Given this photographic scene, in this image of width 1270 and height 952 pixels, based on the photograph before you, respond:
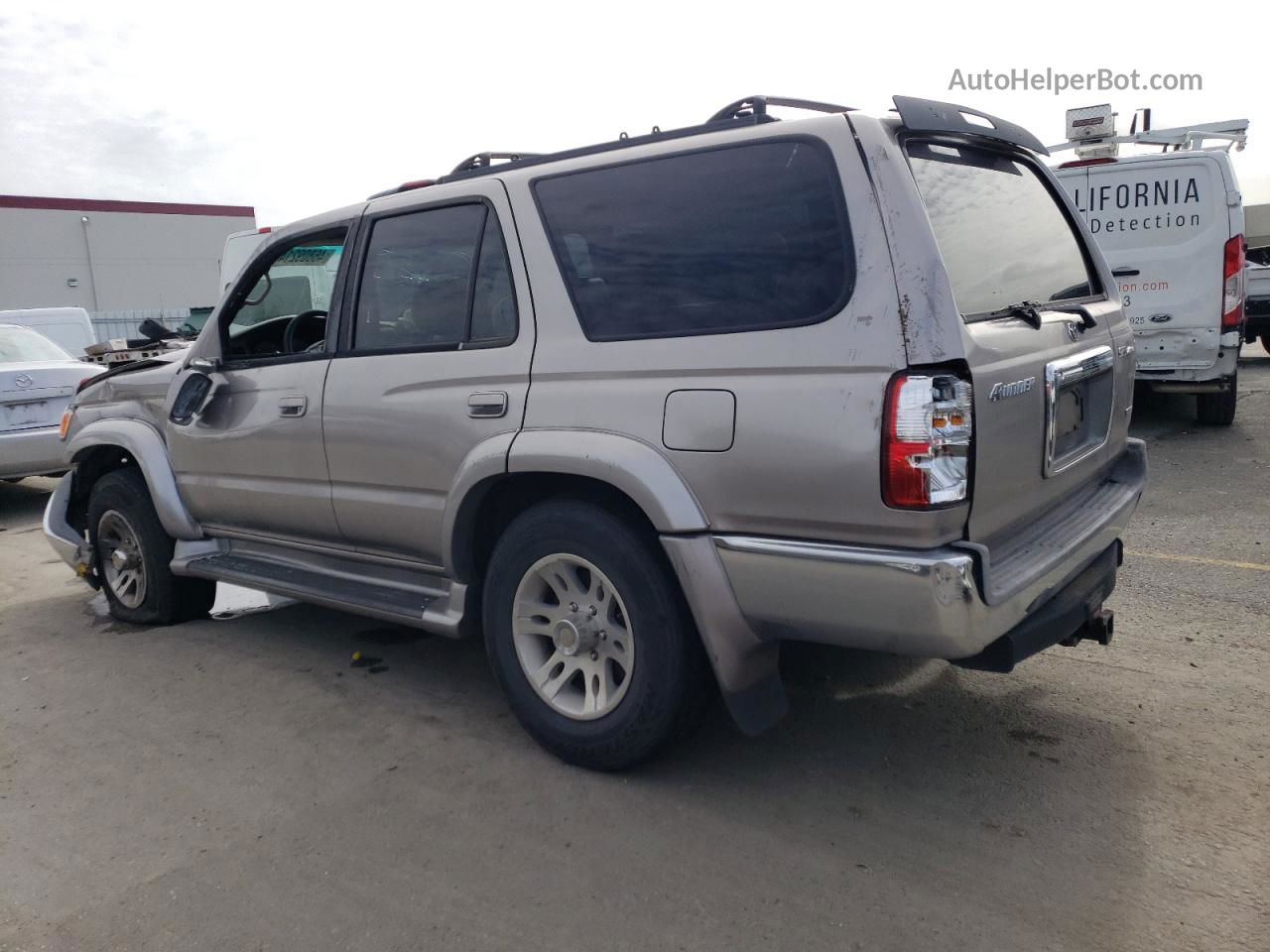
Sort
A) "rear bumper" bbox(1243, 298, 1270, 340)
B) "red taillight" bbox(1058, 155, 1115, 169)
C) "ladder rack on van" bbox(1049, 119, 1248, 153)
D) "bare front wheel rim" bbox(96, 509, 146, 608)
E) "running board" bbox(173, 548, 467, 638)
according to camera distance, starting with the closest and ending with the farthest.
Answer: "running board" bbox(173, 548, 467, 638), "bare front wheel rim" bbox(96, 509, 146, 608), "red taillight" bbox(1058, 155, 1115, 169), "ladder rack on van" bbox(1049, 119, 1248, 153), "rear bumper" bbox(1243, 298, 1270, 340)

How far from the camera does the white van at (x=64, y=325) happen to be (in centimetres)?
1460

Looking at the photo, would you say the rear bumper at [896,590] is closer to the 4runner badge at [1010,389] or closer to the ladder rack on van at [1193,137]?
the 4runner badge at [1010,389]

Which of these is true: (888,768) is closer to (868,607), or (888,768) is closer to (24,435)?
(868,607)

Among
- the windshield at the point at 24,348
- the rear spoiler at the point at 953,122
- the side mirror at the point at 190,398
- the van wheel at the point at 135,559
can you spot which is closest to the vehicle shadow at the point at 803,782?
the van wheel at the point at 135,559

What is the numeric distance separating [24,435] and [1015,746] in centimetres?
814

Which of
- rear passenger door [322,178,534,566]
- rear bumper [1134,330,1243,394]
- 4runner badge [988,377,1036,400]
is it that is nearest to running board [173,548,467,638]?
rear passenger door [322,178,534,566]

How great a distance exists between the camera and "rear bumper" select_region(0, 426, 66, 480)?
8.49 m

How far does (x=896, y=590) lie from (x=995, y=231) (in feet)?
4.36

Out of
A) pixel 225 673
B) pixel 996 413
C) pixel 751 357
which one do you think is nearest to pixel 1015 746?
pixel 996 413

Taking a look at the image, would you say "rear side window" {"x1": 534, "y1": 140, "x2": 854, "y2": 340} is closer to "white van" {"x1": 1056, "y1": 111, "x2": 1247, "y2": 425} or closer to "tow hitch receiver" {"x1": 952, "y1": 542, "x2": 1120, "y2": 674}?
"tow hitch receiver" {"x1": 952, "y1": 542, "x2": 1120, "y2": 674}

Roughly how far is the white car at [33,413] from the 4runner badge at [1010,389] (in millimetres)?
7995

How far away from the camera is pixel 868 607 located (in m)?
2.76

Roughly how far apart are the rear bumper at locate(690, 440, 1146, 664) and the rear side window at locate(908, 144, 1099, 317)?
28.6 inches

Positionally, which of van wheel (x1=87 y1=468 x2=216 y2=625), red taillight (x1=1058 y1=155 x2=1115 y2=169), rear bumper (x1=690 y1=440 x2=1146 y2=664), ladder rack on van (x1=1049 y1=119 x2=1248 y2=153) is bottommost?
van wheel (x1=87 y1=468 x2=216 y2=625)
